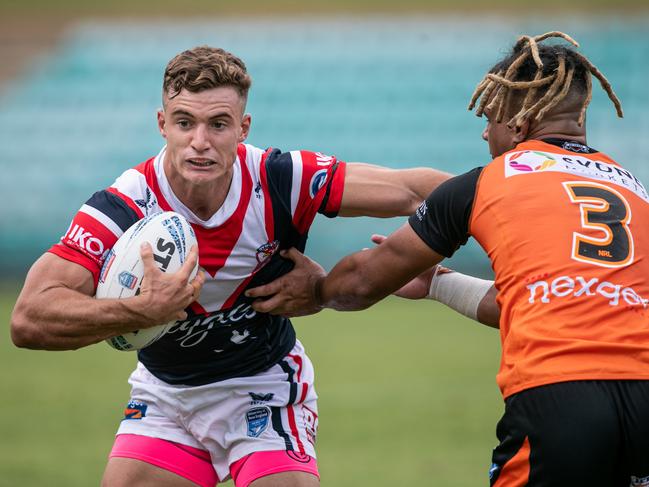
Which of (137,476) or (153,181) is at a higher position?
(153,181)

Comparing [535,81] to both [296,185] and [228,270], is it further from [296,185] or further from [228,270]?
[228,270]

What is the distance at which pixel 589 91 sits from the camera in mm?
4469

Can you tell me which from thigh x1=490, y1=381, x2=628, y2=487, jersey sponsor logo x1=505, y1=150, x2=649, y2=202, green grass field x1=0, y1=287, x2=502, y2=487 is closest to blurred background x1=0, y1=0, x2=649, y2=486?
green grass field x1=0, y1=287, x2=502, y2=487

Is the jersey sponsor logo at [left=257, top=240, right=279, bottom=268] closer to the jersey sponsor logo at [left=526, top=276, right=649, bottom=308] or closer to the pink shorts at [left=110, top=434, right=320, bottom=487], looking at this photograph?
the pink shorts at [left=110, top=434, right=320, bottom=487]

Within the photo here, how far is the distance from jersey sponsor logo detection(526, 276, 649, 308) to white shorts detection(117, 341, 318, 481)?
1.94 metres

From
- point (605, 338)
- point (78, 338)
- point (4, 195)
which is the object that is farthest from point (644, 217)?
point (4, 195)

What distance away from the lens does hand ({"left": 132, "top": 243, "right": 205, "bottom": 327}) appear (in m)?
4.43

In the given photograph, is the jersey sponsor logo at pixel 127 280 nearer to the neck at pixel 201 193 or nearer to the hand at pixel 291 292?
the neck at pixel 201 193

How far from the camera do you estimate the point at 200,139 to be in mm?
4844

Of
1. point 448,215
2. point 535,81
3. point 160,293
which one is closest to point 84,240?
point 160,293

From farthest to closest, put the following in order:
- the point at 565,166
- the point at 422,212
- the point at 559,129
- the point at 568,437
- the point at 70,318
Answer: the point at 70,318 → the point at 559,129 → the point at 422,212 → the point at 565,166 → the point at 568,437

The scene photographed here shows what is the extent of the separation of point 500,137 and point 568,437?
153 centimetres

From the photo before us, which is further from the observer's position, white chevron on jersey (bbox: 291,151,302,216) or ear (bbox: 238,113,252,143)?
white chevron on jersey (bbox: 291,151,302,216)

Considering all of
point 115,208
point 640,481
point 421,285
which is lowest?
point 640,481
